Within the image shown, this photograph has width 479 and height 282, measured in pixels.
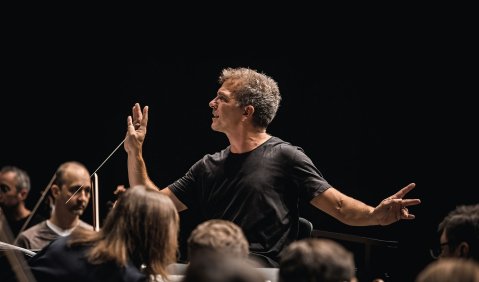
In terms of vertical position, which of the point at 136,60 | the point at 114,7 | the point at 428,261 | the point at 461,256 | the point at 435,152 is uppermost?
the point at 114,7

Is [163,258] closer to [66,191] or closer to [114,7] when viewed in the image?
[66,191]

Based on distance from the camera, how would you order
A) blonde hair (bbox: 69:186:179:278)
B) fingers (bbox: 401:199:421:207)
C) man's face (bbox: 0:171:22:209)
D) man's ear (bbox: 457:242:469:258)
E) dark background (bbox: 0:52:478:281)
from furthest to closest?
man's face (bbox: 0:171:22:209) → dark background (bbox: 0:52:478:281) → fingers (bbox: 401:199:421:207) → man's ear (bbox: 457:242:469:258) → blonde hair (bbox: 69:186:179:278)

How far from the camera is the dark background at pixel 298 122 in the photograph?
500 centimetres

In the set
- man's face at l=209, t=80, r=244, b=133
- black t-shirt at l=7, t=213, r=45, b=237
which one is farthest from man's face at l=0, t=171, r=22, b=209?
man's face at l=209, t=80, r=244, b=133

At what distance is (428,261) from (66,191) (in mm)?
2426

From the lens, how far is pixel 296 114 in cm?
546

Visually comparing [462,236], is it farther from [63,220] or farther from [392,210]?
[63,220]

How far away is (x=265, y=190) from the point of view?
132 inches

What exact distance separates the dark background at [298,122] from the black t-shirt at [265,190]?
175cm

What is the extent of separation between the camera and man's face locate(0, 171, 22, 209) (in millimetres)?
5320

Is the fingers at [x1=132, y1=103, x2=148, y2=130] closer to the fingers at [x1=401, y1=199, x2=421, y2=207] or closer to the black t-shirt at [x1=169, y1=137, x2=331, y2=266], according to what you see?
the black t-shirt at [x1=169, y1=137, x2=331, y2=266]

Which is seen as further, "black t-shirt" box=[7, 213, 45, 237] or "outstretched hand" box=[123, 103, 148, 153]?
"black t-shirt" box=[7, 213, 45, 237]

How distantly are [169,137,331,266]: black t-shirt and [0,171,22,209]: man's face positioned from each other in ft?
7.51

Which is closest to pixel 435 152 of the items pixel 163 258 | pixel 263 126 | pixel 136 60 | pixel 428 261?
pixel 428 261
